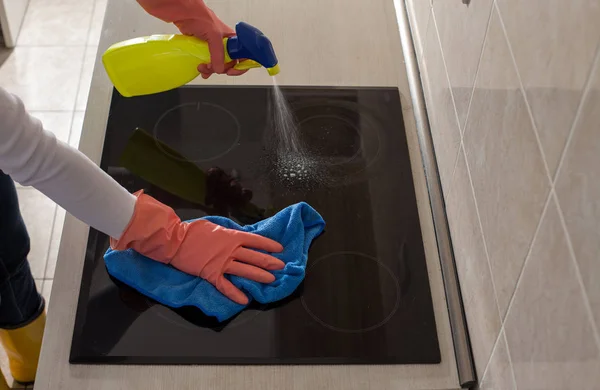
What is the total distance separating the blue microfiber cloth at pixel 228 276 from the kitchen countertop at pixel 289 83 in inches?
2.7

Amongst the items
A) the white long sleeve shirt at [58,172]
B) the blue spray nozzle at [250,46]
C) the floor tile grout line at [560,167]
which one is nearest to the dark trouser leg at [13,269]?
the white long sleeve shirt at [58,172]

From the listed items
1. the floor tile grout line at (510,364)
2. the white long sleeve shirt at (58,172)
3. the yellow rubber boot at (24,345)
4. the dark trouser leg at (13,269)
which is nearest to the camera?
the floor tile grout line at (510,364)

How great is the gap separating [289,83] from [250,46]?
179 millimetres

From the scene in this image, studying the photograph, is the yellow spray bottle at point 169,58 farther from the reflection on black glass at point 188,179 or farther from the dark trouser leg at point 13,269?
the dark trouser leg at point 13,269

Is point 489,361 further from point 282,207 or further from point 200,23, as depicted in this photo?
point 200,23

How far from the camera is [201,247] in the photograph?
0.88 metres

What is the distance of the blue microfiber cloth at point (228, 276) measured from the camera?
2.82 feet

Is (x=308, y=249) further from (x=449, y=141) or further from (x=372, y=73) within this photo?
(x=372, y=73)

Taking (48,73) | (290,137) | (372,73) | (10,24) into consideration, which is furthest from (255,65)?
(10,24)

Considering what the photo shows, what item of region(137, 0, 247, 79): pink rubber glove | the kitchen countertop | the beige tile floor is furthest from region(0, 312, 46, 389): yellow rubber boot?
region(137, 0, 247, 79): pink rubber glove

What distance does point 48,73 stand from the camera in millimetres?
2285

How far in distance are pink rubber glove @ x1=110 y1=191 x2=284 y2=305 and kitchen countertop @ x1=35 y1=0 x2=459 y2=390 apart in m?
0.10

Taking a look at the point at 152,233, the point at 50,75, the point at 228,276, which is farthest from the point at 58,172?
the point at 50,75

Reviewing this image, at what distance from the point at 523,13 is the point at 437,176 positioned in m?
0.37
